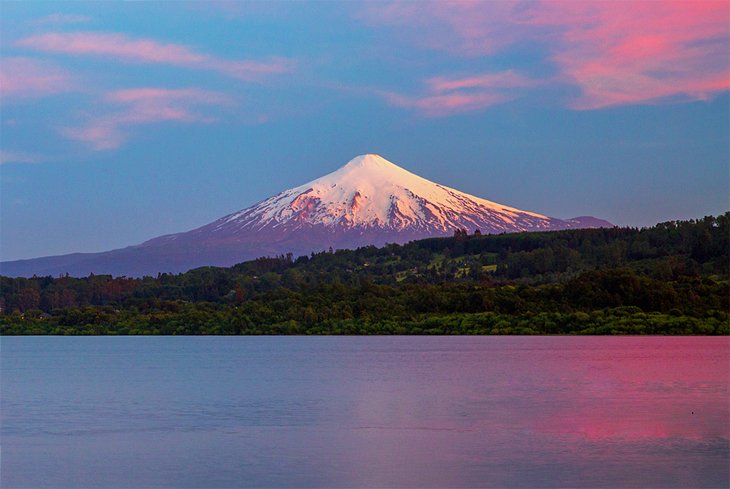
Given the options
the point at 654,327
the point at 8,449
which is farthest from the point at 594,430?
the point at 654,327

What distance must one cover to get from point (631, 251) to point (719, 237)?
591 inches

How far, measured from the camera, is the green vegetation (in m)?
89.1

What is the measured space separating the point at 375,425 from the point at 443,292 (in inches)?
2823

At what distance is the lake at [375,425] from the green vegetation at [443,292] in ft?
119

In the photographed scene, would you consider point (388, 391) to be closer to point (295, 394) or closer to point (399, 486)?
point (295, 394)

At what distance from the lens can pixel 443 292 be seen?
99.3 metres

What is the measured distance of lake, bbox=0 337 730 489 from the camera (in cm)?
2045

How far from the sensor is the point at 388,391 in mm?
37781

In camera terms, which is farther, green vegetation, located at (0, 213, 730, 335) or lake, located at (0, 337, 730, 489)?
green vegetation, located at (0, 213, 730, 335)

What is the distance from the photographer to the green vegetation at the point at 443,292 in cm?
8906

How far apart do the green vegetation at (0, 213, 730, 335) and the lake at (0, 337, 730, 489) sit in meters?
36.2

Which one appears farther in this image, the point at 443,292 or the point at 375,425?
the point at 443,292

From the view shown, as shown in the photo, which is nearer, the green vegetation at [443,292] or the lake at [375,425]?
the lake at [375,425]

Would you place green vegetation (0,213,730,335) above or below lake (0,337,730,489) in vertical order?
above
